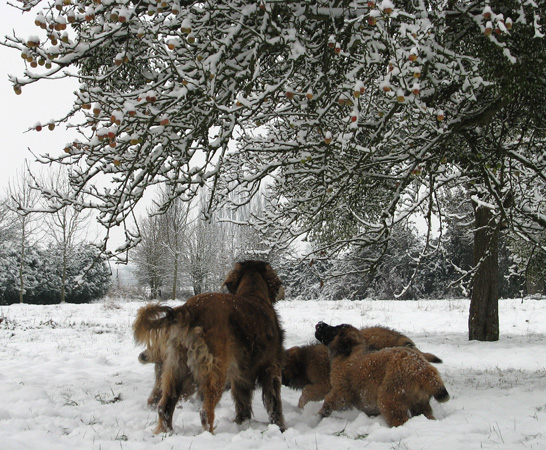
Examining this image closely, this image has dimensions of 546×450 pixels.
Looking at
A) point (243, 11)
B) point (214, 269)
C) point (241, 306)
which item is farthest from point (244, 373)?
point (214, 269)

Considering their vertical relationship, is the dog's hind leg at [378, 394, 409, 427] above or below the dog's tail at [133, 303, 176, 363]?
below

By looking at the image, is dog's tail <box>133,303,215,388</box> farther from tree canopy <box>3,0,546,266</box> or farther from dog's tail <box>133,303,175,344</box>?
tree canopy <box>3,0,546,266</box>

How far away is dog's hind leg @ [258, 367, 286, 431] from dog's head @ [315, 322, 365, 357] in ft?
2.76

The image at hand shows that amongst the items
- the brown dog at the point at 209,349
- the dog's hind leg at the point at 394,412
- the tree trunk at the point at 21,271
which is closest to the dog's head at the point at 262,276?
the brown dog at the point at 209,349

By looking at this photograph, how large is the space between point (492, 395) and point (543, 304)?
13.6m

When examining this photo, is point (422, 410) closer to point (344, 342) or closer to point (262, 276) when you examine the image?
point (344, 342)

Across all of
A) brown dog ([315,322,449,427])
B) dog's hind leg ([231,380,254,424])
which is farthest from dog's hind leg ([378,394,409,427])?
dog's hind leg ([231,380,254,424])

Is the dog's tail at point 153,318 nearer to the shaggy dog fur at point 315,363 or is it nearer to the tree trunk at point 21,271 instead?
the shaggy dog fur at point 315,363

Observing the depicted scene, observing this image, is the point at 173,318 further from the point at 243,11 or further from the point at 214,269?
the point at 214,269

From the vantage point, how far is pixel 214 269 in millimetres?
31719

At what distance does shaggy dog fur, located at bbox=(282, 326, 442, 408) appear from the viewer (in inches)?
197

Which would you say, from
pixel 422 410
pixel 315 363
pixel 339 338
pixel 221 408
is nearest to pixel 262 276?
Answer: pixel 339 338

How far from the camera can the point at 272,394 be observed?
169 inches

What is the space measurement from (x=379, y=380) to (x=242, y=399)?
1.34 meters
